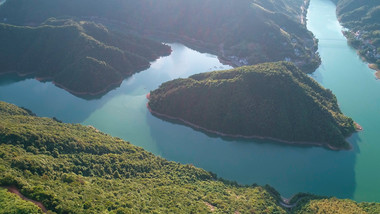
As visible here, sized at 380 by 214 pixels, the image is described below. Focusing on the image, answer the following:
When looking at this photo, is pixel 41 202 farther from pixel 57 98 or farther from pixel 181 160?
pixel 57 98

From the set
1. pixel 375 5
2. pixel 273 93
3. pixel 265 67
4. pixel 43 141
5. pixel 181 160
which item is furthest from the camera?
pixel 375 5

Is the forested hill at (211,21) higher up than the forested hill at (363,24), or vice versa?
the forested hill at (363,24)

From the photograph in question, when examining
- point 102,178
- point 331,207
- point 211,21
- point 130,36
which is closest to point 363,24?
point 211,21

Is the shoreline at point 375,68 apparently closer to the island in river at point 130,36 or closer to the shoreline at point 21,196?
the island in river at point 130,36

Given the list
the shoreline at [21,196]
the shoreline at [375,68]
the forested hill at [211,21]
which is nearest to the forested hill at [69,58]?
the forested hill at [211,21]

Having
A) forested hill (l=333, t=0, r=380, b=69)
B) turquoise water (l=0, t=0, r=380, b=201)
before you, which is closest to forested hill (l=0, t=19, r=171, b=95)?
turquoise water (l=0, t=0, r=380, b=201)

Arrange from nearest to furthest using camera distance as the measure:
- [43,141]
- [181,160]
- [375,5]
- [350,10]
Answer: [43,141] < [181,160] < [375,5] < [350,10]

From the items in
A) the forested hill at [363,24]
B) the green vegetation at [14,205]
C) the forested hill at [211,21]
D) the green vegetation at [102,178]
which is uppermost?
the forested hill at [363,24]

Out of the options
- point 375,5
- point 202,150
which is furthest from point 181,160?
point 375,5
